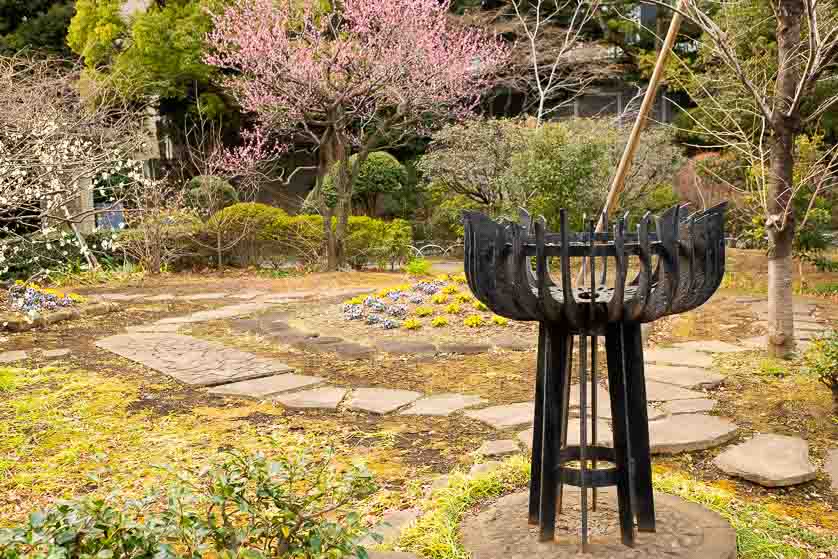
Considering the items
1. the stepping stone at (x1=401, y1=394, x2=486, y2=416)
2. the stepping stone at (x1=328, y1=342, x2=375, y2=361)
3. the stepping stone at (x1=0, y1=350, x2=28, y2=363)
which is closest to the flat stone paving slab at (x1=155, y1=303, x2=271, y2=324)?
the stepping stone at (x1=0, y1=350, x2=28, y2=363)

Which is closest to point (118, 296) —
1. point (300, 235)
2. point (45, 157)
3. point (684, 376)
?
point (300, 235)

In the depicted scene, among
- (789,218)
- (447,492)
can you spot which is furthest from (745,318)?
(447,492)

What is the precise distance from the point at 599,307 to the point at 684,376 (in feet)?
9.19

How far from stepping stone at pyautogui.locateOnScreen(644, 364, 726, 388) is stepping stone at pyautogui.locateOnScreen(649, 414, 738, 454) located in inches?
26.7

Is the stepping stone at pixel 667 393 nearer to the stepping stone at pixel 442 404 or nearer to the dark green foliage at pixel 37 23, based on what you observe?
the stepping stone at pixel 442 404

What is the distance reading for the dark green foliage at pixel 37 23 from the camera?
16705mm

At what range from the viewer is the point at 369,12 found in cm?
1151

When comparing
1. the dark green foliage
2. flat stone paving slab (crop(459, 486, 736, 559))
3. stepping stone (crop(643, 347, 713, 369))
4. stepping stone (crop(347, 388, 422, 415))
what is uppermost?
the dark green foliage

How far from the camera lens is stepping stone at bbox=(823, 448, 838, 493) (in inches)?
118

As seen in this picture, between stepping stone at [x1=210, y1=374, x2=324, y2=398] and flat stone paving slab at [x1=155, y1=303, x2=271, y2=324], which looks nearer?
stepping stone at [x1=210, y1=374, x2=324, y2=398]

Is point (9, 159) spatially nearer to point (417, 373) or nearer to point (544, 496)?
point (417, 373)

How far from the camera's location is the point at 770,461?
3.13 metres

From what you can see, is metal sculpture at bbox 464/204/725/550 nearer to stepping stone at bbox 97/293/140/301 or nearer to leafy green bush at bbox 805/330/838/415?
leafy green bush at bbox 805/330/838/415

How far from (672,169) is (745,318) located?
17.7 feet
